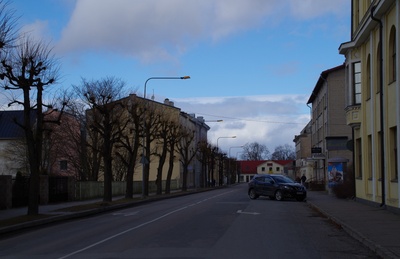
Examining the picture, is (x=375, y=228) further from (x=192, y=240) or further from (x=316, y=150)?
(x=316, y=150)

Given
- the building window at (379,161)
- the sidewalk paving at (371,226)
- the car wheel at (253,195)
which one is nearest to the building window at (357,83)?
the building window at (379,161)

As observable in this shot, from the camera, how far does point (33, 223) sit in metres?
18.2

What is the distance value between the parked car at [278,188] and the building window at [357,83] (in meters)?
7.07

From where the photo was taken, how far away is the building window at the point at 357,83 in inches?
1039

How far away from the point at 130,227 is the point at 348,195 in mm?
18344

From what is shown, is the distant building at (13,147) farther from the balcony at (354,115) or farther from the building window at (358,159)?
the balcony at (354,115)

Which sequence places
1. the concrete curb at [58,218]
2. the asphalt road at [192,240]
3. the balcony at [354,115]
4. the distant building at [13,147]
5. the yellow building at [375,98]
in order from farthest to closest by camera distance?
1. the distant building at [13,147]
2. the balcony at [354,115]
3. the yellow building at [375,98]
4. the concrete curb at [58,218]
5. the asphalt road at [192,240]

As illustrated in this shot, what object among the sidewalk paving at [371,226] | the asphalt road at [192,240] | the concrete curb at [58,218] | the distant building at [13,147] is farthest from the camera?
the distant building at [13,147]

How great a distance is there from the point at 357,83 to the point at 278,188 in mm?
8291

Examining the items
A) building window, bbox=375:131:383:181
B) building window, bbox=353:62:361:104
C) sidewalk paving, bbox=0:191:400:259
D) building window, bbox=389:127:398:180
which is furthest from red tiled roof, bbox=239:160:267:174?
building window, bbox=389:127:398:180

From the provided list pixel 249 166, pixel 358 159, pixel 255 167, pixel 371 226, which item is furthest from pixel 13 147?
pixel 249 166

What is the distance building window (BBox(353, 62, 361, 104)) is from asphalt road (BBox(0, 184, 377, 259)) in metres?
10.3

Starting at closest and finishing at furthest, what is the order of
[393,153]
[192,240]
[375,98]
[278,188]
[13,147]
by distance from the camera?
1. [192,240]
2. [393,153]
3. [375,98]
4. [278,188]
5. [13,147]

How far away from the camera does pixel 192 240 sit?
12492 mm
